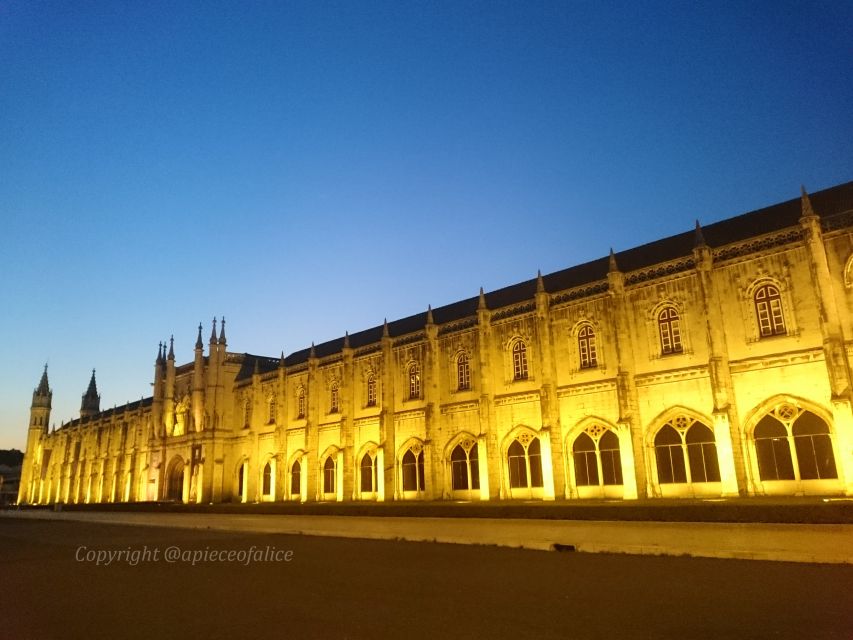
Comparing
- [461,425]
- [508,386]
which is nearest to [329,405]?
[461,425]

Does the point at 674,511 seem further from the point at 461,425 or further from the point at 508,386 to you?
the point at 461,425

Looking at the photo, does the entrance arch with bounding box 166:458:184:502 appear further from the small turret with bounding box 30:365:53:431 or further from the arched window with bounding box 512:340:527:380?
the small turret with bounding box 30:365:53:431

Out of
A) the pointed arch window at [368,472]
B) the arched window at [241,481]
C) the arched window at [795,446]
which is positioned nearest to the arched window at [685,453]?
the arched window at [795,446]

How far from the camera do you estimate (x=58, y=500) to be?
79500mm

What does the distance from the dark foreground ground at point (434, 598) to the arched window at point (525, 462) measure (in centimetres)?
1706

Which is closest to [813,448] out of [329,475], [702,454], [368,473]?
[702,454]

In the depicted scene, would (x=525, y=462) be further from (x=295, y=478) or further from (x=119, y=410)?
(x=119, y=410)

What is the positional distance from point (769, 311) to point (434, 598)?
2224 cm

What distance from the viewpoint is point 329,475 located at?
43.5m

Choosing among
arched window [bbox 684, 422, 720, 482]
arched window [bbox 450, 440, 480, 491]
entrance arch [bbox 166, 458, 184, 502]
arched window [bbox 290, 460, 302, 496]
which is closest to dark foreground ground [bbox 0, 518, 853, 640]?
arched window [bbox 684, 422, 720, 482]

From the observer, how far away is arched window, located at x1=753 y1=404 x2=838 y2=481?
73.3 feet

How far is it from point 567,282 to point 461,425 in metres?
11.1

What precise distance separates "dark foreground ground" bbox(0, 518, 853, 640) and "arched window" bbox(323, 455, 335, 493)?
2919cm

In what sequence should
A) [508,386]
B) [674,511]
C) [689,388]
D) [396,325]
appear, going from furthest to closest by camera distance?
1. [396,325]
2. [508,386]
3. [689,388]
4. [674,511]
